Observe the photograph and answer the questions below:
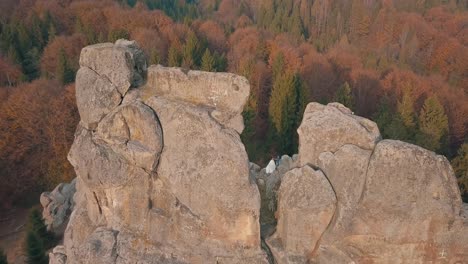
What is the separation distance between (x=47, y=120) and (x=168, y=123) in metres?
26.5

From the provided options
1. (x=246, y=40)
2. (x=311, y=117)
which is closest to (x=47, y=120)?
(x=311, y=117)

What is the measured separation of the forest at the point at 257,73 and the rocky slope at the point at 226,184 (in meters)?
20.8

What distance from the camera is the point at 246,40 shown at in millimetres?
71500

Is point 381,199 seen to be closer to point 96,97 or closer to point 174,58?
point 96,97

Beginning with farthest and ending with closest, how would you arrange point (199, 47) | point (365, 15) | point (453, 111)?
1. point (365, 15)
2. point (199, 47)
3. point (453, 111)

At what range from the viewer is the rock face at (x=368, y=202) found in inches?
688

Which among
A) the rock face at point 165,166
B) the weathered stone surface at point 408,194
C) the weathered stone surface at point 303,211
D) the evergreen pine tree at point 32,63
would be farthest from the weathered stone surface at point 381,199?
the evergreen pine tree at point 32,63

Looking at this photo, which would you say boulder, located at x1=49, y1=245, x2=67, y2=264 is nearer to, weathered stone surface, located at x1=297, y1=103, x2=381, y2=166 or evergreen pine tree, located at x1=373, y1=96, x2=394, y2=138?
weathered stone surface, located at x1=297, y1=103, x2=381, y2=166

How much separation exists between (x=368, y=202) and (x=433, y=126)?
30.6 m

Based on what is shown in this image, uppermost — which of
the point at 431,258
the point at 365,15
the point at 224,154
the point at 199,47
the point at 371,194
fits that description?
the point at 224,154

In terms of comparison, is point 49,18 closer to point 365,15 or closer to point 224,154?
point 224,154

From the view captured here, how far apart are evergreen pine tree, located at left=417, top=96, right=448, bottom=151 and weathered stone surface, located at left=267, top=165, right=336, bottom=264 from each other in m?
29.4

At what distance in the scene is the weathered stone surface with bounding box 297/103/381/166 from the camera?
18.1m

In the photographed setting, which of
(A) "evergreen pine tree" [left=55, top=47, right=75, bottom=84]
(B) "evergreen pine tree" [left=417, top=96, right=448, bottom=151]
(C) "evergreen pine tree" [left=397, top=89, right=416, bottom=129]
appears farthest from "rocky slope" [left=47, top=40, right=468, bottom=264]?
(A) "evergreen pine tree" [left=55, top=47, right=75, bottom=84]
